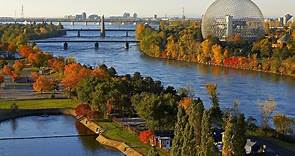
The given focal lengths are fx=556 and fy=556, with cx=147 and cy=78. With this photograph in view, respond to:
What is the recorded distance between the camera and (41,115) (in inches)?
535

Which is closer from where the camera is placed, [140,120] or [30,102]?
[140,120]

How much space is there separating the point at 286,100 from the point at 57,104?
6094 mm

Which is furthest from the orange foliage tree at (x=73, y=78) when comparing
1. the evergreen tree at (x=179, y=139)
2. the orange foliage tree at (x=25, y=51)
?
the orange foliage tree at (x=25, y=51)

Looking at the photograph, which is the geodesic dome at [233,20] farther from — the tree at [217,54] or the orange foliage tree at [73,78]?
the orange foliage tree at [73,78]

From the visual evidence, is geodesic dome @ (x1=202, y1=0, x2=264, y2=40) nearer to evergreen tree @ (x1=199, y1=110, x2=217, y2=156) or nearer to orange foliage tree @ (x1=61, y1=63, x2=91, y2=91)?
orange foliage tree @ (x1=61, y1=63, x2=91, y2=91)

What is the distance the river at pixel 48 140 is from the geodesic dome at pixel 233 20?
1840cm

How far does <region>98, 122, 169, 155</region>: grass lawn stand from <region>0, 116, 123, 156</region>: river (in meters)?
0.31

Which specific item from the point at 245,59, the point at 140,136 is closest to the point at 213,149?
the point at 140,136

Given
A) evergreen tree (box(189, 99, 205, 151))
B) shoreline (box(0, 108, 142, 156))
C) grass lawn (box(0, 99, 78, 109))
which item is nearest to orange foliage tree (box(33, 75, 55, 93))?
grass lawn (box(0, 99, 78, 109))

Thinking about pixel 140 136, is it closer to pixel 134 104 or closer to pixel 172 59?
pixel 134 104

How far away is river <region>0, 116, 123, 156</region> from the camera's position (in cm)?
1038

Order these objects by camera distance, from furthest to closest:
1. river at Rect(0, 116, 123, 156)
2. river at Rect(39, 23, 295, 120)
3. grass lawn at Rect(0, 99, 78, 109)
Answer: river at Rect(39, 23, 295, 120) < grass lawn at Rect(0, 99, 78, 109) < river at Rect(0, 116, 123, 156)

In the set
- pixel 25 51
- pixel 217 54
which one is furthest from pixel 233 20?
pixel 25 51

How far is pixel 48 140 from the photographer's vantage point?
1125 cm
